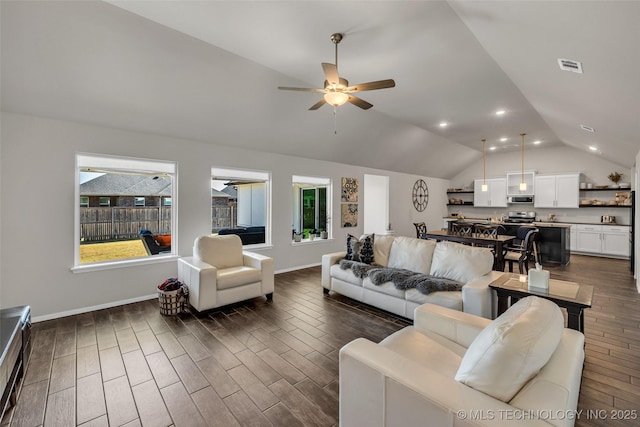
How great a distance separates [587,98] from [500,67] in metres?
0.97

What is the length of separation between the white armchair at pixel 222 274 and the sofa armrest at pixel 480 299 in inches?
101

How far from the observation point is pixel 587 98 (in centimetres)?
307

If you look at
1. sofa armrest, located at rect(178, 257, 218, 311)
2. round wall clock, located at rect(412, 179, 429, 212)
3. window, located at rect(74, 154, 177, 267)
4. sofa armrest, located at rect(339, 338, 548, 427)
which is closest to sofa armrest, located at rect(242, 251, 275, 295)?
sofa armrest, located at rect(178, 257, 218, 311)

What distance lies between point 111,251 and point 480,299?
477 centimetres

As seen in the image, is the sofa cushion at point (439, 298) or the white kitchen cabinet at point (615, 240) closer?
the sofa cushion at point (439, 298)

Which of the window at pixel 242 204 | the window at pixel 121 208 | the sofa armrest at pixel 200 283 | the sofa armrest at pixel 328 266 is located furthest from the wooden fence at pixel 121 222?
the sofa armrest at pixel 328 266

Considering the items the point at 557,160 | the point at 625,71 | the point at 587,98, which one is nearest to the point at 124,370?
the point at 625,71

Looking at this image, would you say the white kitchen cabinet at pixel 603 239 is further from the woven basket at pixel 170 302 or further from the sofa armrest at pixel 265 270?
the woven basket at pixel 170 302

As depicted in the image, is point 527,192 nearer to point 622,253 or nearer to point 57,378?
point 622,253

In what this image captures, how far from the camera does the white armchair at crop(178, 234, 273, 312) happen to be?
137 inches

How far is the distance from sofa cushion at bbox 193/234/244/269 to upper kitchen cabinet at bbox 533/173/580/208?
8770mm

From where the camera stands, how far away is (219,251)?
411cm

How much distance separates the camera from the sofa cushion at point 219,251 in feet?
13.1

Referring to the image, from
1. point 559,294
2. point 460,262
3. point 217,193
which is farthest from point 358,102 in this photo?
point 217,193
